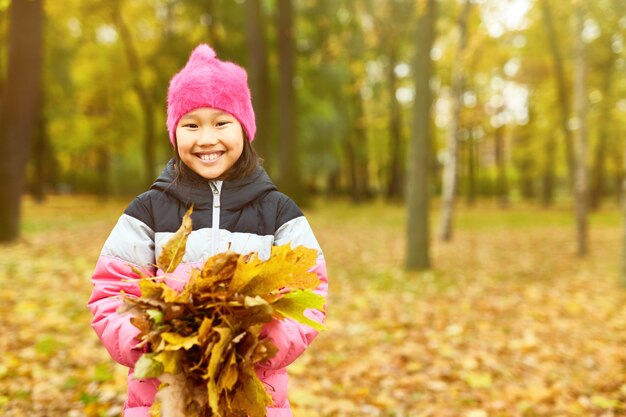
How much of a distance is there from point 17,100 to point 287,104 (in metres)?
9.71

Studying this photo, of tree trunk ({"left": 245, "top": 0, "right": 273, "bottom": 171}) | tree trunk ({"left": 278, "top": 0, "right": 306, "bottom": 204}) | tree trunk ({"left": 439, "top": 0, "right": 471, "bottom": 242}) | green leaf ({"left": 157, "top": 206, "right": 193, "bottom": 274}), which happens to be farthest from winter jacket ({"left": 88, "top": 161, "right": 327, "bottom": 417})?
tree trunk ({"left": 278, "top": 0, "right": 306, "bottom": 204})

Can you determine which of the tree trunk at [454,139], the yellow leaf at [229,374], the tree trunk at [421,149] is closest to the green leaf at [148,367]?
the yellow leaf at [229,374]

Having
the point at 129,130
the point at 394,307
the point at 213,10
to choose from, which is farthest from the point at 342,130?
the point at 394,307

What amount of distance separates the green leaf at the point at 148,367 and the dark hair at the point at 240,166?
73cm

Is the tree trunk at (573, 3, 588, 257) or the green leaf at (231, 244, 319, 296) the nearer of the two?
the green leaf at (231, 244, 319, 296)

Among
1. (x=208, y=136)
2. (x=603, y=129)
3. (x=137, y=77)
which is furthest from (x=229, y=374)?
(x=603, y=129)

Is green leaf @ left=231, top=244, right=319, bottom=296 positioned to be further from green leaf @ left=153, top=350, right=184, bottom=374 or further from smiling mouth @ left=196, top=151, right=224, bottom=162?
smiling mouth @ left=196, top=151, right=224, bottom=162

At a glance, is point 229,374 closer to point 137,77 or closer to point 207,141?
point 207,141

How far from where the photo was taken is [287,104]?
17891 mm

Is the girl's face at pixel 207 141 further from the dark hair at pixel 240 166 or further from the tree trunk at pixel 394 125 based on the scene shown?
the tree trunk at pixel 394 125

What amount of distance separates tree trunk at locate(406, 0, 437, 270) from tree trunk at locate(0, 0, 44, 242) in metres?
7.08

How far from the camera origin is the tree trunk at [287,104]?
701 inches

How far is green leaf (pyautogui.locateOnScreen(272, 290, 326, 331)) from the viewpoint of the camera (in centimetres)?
155

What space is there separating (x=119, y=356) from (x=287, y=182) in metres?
16.7
